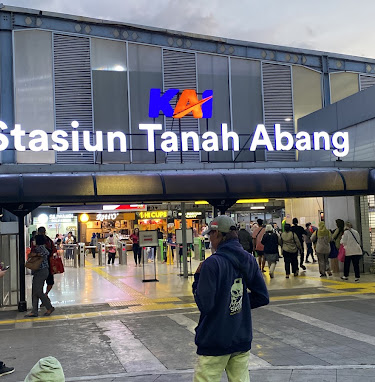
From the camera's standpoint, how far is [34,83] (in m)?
18.4

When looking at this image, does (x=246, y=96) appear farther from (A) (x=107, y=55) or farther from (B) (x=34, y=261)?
(B) (x=34, y=261)

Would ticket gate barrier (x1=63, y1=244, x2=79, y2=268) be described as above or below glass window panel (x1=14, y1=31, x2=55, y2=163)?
below

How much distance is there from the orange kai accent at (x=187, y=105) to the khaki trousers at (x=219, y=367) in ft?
41.6

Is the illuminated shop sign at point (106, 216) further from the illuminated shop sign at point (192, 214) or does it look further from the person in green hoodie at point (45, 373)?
the person in green hoodie at point (45, 373)

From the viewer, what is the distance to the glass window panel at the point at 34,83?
711 inches

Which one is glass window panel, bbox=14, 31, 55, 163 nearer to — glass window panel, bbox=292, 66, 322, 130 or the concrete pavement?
the concrete pavement

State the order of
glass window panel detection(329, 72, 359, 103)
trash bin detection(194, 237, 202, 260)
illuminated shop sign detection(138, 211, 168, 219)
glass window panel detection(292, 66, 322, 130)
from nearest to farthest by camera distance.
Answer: glass window panel detection(292, 66, 322, 130) → glass window panel detection(329, 72, 359, 103) → trash bin detection(194, 237, 202, 260) → illuminated shop sign detection(138, 211, 168, 219)

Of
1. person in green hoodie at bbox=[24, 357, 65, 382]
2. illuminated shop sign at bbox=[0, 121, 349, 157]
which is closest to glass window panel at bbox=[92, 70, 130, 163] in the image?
illuminated shop sign at bbox=[0, 121, 349, 157]

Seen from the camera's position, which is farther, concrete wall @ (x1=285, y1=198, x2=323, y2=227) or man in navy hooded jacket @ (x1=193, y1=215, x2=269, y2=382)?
concrete wall @ (x1=285, y1=198, x2=323, y2=227)

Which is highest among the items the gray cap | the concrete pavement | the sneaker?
the gray cap

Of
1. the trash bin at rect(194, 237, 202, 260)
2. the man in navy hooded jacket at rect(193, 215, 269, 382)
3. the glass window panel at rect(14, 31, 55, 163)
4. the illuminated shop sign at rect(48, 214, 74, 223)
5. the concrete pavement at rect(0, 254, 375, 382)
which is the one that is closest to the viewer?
the man in navy hooded jacket at rect(193, 215, 269, 382)

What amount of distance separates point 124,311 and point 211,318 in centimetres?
710

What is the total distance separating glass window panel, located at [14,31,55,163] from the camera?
18.0 m

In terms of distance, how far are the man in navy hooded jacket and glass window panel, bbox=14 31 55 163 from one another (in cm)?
1540
